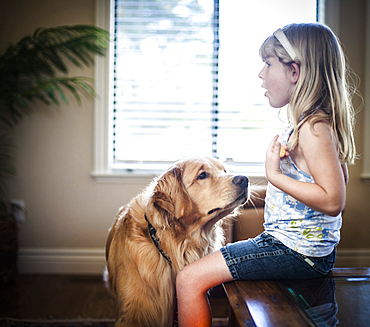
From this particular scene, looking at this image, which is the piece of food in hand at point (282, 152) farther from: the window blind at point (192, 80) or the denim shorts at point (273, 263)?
the window blind at point (192, 80)

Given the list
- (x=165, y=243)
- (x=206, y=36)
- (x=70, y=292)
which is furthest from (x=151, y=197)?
(x=206, y=36)

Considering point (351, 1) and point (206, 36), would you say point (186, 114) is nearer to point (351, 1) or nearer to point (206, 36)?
point (206, 36)

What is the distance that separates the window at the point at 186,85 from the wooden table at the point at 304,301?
1440 mm

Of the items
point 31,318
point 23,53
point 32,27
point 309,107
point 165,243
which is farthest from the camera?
point 32,27

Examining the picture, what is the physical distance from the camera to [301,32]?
3.21 feet

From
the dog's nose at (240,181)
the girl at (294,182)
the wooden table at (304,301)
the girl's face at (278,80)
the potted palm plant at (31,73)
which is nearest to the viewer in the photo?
the wooden table at (304,301)

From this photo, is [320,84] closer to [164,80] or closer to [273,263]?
[273,263]

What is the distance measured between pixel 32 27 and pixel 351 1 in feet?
8.08

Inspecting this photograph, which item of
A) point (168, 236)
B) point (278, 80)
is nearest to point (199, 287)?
point (168, 236)

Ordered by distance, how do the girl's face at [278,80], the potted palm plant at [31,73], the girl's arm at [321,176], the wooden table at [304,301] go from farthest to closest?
1. the potted palm plant at [31,73]
2. the girl's face at [278,80]
3. the girl's arm at [321,176]
4. the wooden table at [304,301]

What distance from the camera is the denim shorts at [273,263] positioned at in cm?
91

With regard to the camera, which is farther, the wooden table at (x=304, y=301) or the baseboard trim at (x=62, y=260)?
the baseboard trim at (x=62, y=260)

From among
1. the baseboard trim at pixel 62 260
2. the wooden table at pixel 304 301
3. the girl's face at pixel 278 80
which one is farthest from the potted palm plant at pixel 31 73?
the wooden table at pixel 304 301

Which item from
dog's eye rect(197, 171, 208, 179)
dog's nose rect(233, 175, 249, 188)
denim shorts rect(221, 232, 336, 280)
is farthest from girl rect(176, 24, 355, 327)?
dog's eye rect(197, 171, 208, 179)
